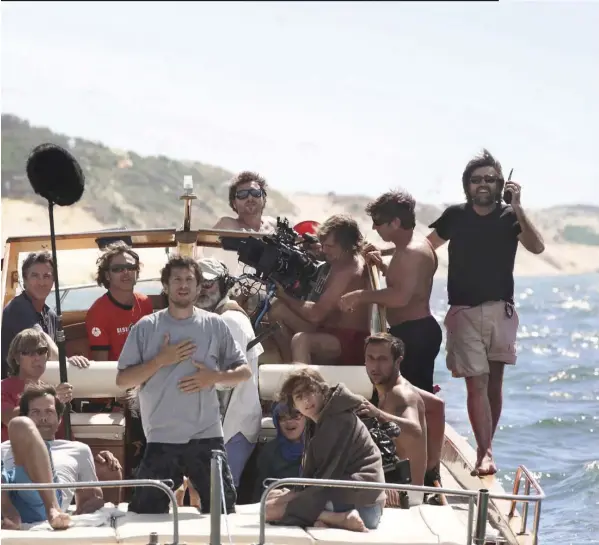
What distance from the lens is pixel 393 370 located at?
692 cm

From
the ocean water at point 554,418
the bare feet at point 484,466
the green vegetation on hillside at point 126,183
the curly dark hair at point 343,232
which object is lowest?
the ocean water at point 554,418

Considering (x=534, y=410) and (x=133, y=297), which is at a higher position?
(x=133, y=297)

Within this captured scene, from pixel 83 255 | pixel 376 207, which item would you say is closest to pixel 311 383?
pixel 376 207

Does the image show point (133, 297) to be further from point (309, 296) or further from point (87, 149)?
point (87, 149)

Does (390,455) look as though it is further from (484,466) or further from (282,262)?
(282,262)

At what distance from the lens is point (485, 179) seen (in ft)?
26.0

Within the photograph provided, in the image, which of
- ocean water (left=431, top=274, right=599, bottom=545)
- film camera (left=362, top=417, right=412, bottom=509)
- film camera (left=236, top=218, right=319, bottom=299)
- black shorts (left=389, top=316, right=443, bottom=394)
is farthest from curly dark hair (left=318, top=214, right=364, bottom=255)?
ocean water (left=431, top=274, right=599, bottom=545)

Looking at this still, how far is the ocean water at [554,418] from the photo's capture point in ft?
45.3

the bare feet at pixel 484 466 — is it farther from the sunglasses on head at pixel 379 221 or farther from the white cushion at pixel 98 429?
the white cushion at pixel 98 429

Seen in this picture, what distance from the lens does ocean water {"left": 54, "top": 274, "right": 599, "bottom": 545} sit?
13.8 metres

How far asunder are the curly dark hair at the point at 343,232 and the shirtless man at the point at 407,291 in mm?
145

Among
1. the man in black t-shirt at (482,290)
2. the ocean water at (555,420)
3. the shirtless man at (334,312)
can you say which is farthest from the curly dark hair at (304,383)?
the ocean water at (555,420)

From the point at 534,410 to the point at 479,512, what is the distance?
17.1m

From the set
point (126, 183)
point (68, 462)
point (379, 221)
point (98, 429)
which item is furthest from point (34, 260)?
point (126, 183)
